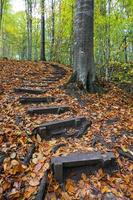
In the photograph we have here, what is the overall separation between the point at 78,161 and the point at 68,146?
59 centimetres

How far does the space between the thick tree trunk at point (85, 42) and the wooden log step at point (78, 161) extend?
3514 millimetres

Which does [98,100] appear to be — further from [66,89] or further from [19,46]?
[19,46]

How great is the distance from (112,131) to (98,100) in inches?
75.1

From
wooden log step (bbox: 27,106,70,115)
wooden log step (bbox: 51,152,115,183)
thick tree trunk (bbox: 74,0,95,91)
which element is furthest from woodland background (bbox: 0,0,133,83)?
wooden log step (bbox: 51,152,115,183)

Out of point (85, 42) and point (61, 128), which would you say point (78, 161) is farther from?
point (85, 42)

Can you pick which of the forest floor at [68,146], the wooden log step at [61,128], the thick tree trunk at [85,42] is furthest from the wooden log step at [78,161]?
the thick tree trunk at [85,42]

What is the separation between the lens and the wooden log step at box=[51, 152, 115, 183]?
3.43 m

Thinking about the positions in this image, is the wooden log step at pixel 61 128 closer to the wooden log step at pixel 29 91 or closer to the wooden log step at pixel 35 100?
the wooden log step at pixel 35 100

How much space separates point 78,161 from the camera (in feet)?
11.9

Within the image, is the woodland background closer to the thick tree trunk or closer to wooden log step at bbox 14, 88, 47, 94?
the thick tree trunk

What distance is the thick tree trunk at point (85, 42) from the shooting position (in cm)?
706

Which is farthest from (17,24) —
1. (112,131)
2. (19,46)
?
(112,131)

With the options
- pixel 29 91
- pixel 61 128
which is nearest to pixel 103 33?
pixel 29 91

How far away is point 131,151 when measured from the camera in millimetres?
4219
